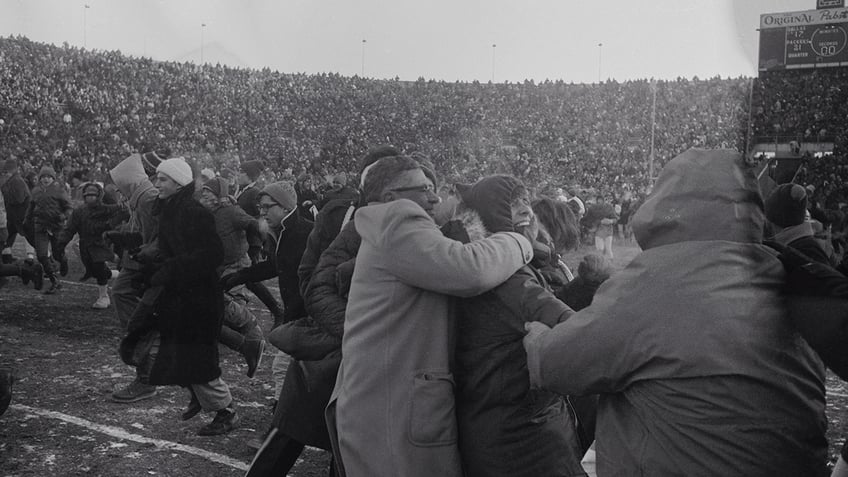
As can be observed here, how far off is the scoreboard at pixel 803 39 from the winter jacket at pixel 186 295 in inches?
792

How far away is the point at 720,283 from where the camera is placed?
1636 mm

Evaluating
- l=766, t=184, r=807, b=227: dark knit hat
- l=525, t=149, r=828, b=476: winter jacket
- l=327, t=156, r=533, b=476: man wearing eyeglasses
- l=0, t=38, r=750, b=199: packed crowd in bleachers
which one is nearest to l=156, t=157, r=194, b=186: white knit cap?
l=327, t=156, r=533, b=476: man wearing eyeglasses

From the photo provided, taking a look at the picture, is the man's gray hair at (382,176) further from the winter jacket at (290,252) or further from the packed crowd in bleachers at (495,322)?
the winter jacket at (290,252)

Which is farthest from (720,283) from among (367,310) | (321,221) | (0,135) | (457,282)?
(0,135)

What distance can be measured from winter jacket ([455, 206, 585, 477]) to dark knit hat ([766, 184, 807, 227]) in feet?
7.24

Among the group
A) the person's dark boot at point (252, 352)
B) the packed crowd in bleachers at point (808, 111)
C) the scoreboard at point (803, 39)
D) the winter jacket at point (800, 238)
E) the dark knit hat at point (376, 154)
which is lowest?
the person's dark boot at point (252, 352)

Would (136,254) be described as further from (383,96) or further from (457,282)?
(383,96)

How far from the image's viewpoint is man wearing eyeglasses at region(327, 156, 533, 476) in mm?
2174

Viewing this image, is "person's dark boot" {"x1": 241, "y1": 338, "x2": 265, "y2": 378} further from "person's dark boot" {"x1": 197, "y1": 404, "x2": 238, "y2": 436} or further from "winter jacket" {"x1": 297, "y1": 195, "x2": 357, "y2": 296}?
"winter jacket" {"x1": 297, "y1": 195, "x2": 357, "y2": 296}

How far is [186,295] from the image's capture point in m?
4.56

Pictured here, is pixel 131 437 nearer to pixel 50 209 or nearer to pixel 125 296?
pixel 125 296

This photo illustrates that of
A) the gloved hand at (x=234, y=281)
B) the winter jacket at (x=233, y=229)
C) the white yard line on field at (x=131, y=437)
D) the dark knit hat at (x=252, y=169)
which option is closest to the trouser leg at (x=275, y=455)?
the white yard line on field at (x=131, y=437)

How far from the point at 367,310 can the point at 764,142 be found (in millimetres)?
23636

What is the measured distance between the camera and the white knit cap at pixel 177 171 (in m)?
4.74
